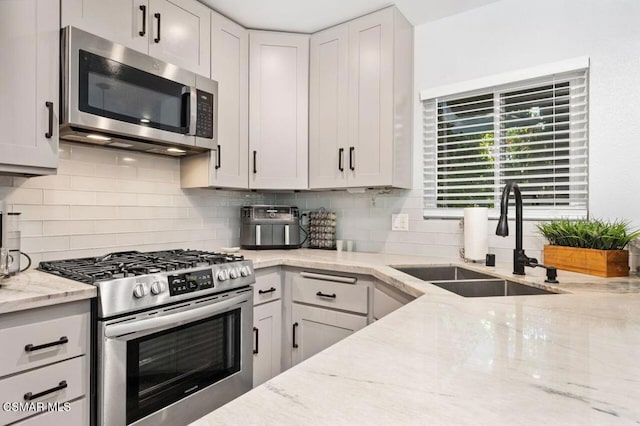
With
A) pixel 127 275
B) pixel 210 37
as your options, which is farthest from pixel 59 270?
pixel 210 37

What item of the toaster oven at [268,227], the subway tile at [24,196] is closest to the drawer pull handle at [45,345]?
the subway tile at [24,196]

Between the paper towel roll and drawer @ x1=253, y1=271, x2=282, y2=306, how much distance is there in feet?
3.85

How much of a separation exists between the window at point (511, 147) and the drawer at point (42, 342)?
2084 mm

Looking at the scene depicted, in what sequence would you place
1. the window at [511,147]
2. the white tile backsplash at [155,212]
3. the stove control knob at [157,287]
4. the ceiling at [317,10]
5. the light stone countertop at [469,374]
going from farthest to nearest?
the ceiling at [317,10], the window at [511,147], the white tile backsplash at [155,212], the stove control knob at [157,287], the light stone countertop at [469,374]

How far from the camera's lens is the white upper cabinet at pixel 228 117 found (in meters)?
2.44

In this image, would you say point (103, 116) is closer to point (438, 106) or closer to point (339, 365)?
point (339, 365)

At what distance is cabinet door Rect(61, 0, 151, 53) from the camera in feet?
5.72

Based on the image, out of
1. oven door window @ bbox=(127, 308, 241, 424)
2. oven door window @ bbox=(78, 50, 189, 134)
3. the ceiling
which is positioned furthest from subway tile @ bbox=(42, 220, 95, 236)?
the ceiling

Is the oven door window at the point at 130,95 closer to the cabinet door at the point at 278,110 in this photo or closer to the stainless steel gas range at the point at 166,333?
the cabinet door at the point at 278,110

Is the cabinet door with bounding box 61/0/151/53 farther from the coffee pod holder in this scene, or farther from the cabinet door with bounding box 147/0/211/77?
the coffee pod holder

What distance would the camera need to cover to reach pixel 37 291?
1.35 meters

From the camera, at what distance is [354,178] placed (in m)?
2.56

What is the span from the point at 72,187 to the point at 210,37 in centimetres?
122

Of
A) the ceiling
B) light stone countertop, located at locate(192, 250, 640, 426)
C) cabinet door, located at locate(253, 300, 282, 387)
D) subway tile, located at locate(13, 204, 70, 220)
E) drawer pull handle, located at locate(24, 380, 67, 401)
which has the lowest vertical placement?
cabinet door, located at locate(253, 300, 282, 387)
